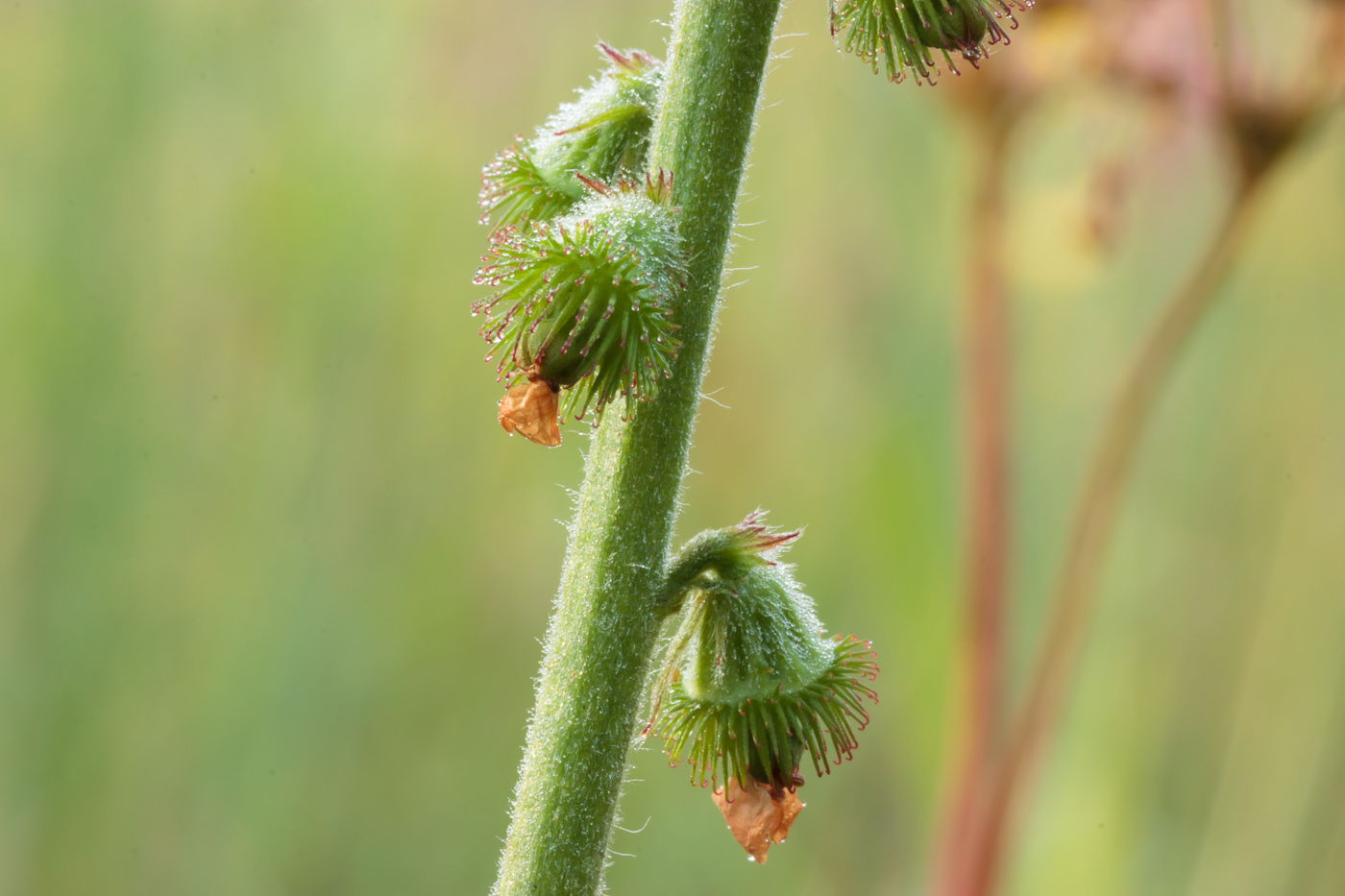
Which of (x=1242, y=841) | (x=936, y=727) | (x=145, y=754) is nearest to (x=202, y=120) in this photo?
(x=145, y=754)

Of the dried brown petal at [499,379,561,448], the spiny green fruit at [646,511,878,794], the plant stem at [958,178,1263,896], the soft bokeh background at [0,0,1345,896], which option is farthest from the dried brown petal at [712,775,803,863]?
the soft bokeh background at [0,0,1345,896]

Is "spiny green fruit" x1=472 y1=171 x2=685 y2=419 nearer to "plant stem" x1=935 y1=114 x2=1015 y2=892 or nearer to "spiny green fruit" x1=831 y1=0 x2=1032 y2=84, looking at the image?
"spiny green fruit" x1=831 y1=0 x2=1032 y2=84

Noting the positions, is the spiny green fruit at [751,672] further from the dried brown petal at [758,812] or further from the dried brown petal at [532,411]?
the dried brown petal at [532,411]

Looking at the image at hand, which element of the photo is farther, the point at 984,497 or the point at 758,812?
the point at 984,497

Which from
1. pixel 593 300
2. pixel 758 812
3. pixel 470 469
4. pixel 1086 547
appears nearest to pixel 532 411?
pixel 593 300

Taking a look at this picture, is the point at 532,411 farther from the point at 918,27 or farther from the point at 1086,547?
the point at 1086,547

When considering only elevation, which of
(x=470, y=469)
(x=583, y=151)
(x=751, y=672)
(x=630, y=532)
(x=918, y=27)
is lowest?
(x=751, y=672)

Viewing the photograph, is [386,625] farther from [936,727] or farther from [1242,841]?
[1242,841]
